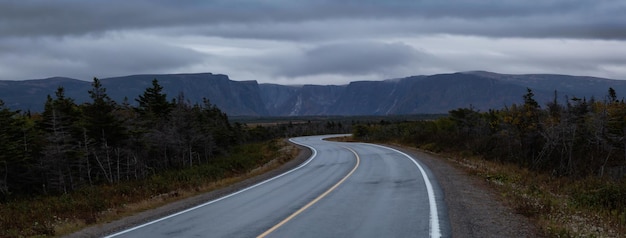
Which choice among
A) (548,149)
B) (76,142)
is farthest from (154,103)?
(548,149)

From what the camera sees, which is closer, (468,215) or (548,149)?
(468,215)

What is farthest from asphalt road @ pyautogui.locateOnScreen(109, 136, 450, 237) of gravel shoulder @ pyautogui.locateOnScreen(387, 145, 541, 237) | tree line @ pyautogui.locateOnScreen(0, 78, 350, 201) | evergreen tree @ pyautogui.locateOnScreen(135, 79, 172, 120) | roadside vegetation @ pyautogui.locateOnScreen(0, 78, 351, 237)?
evergreen tree @ pyautogui.locateOnScreen(135, 79, 172, 120)

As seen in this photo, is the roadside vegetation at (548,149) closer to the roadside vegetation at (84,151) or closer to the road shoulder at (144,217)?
the road shoulder at (144,217)

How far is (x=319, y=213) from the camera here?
12344mm

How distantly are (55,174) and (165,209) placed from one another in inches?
1358

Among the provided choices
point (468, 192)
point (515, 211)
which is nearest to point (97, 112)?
point (468, 192)

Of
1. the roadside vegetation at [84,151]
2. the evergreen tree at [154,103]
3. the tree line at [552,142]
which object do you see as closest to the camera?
the roadside vegetation at [84,151]

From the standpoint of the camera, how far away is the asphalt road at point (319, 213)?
10148 millimetres

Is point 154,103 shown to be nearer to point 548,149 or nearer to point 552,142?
point 548,149

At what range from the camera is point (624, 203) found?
16.5 metres

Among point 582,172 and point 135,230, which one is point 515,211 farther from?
point 582,172

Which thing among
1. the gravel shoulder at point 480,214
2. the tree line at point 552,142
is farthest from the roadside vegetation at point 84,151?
the tree line at point 552,142

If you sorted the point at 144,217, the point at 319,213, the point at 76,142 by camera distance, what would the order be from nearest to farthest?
the point at 319,213, the point at 144,217, the point at 76,142

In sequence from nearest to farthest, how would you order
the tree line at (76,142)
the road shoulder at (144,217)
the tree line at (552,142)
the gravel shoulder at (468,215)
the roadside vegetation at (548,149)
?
the gravel shoulder at (468,215) → the road shoulder at (144,217) → the roadside vegetation at (548,149) → the tree line at (552,142) → the tree line at (76,142)
